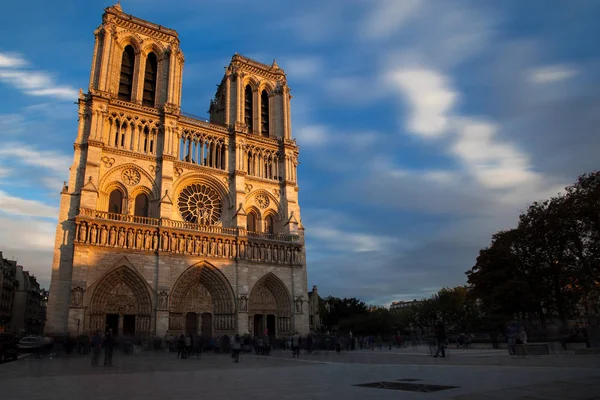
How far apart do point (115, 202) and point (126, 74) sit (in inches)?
456

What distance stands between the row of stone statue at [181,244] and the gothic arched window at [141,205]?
2577 mm

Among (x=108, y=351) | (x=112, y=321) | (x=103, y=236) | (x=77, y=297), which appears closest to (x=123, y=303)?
(x=112, y=321)

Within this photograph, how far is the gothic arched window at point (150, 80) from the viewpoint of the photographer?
3594 cm

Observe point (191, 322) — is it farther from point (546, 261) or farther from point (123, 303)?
point (546, 261)

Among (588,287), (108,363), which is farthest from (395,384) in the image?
(588,287)

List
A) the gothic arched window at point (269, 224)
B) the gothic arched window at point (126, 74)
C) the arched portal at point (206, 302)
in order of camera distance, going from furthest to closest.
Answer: the gothic arched window at point (269, 224) → the gothic arched window at point (126, 74) → the arched portal at point (206, 302)

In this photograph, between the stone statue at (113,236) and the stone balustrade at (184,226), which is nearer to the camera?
the stone statue at (113,236)

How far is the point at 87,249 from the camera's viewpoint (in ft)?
89.1

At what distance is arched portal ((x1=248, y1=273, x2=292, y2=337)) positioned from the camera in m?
34.1

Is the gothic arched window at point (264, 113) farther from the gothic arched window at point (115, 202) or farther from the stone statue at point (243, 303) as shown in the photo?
the stone statue at point (243, 303)

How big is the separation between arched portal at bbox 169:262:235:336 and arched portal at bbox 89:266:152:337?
2.70 meters

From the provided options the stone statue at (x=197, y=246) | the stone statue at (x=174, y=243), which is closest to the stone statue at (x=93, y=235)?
the stone statue at (x=174, y=243)

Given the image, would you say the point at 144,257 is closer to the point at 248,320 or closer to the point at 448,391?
the point at 248,320

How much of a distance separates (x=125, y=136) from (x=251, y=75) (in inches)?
562
